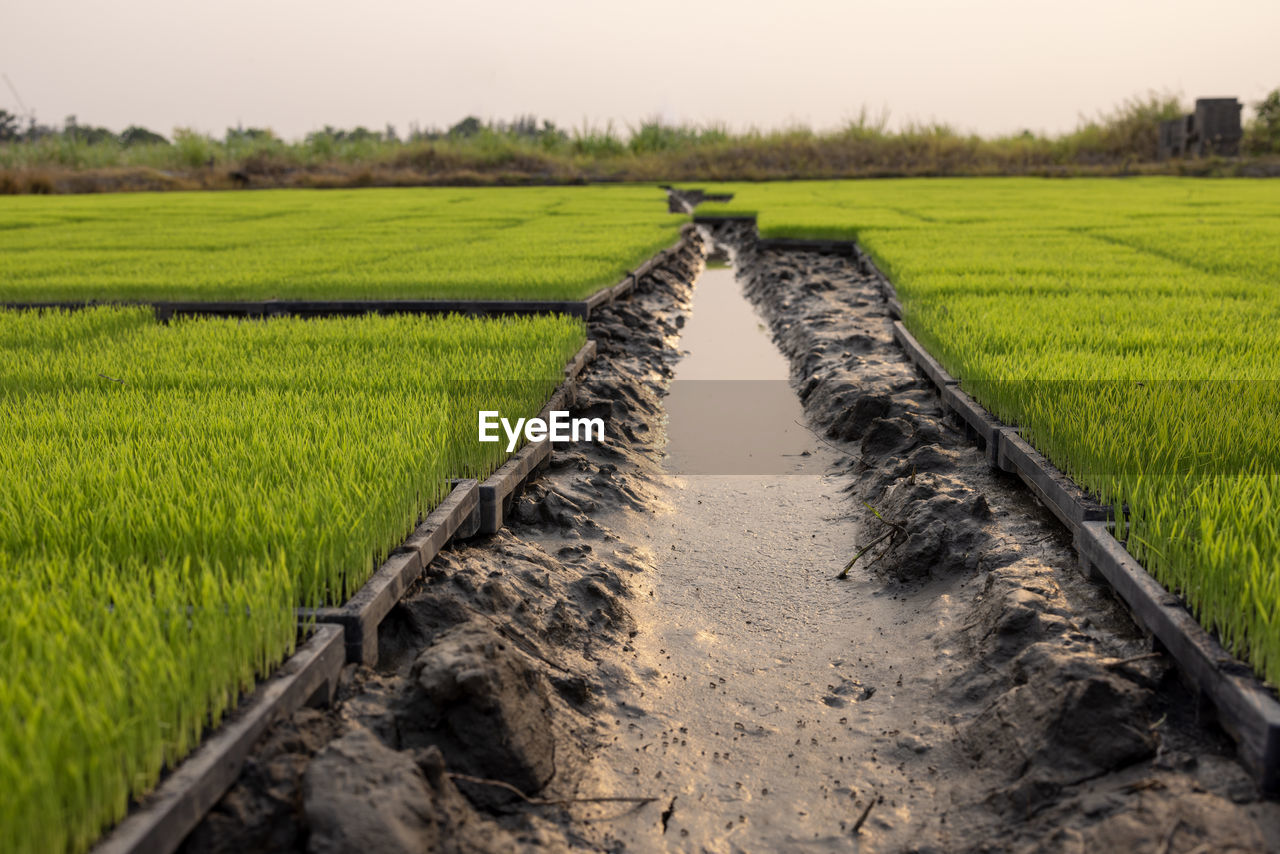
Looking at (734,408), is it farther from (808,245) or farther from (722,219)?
(722,219)

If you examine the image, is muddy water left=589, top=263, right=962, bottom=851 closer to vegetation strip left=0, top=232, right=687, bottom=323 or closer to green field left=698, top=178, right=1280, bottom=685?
green field left=698, top=178, right=1280, bottom=685

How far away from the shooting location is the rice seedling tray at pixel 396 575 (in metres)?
2.24

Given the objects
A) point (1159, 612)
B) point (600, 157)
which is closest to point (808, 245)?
point (1159, 612)

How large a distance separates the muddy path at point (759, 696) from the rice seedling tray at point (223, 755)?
4cm

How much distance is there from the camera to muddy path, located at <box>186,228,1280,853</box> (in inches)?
70.5

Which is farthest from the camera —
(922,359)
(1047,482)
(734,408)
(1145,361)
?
(734,408)

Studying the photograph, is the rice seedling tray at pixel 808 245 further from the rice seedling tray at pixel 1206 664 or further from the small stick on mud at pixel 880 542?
the rice seedling tray at pixel 1206 664

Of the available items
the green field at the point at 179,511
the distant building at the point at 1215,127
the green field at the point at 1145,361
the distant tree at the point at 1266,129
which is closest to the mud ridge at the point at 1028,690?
the green field at the point at 1145,361

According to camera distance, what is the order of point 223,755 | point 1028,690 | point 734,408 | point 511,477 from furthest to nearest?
point 734,408
point 511,477
point 1028,690
point 223,755

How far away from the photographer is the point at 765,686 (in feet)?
8.75

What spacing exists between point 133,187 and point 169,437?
3103 cm

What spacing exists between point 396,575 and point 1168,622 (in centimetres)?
A: 179

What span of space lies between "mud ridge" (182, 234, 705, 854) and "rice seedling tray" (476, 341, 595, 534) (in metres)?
0.05

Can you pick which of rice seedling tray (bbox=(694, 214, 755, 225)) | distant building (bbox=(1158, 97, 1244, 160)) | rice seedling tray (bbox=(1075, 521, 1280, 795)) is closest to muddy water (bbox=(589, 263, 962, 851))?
rice seedling tray (bbox=(1075, 521, 1280, 795))
